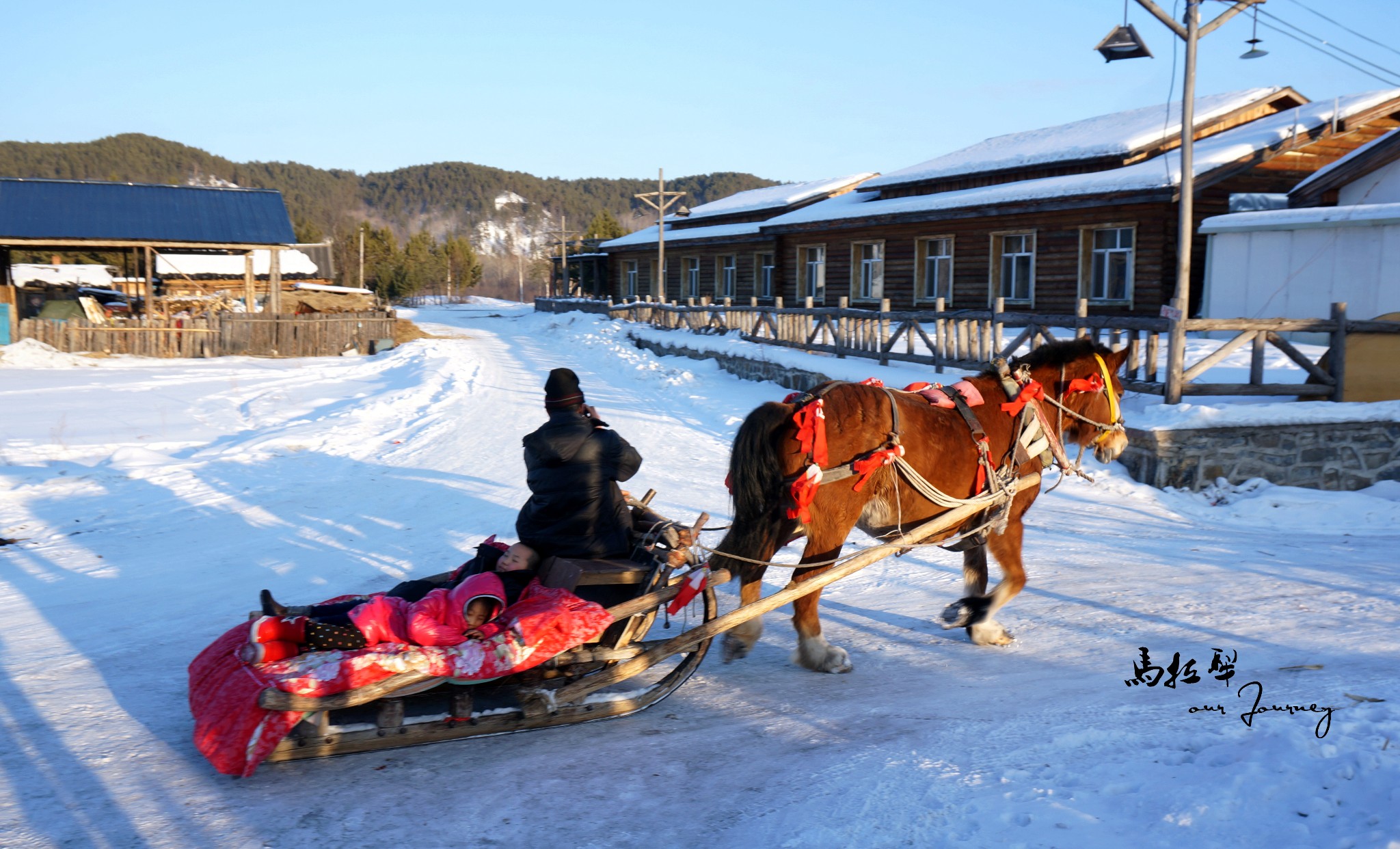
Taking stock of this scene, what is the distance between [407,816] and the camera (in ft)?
12.2

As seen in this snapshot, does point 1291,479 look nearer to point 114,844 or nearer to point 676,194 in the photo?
point 114,844

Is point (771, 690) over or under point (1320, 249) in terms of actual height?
under

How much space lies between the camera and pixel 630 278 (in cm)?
4862

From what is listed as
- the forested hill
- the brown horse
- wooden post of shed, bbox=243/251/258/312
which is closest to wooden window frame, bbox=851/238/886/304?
wooden post of shed, bbox=243/251/258/312

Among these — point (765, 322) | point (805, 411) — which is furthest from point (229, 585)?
point (765, 322)

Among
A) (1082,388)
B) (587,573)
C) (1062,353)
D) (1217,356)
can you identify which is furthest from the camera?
(1217,356)

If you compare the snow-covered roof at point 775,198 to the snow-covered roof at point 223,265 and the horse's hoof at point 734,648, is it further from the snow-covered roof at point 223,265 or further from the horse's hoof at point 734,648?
the horse's hoof at point 734,648

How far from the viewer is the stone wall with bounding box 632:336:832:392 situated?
17.1 metres

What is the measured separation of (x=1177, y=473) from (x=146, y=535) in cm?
1006

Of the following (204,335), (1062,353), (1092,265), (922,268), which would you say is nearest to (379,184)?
(204,335)

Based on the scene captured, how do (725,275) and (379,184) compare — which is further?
(379,184)

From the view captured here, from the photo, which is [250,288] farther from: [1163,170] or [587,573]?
[587,573]

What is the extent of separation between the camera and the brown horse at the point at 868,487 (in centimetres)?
521

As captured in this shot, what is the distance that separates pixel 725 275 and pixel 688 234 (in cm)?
328
